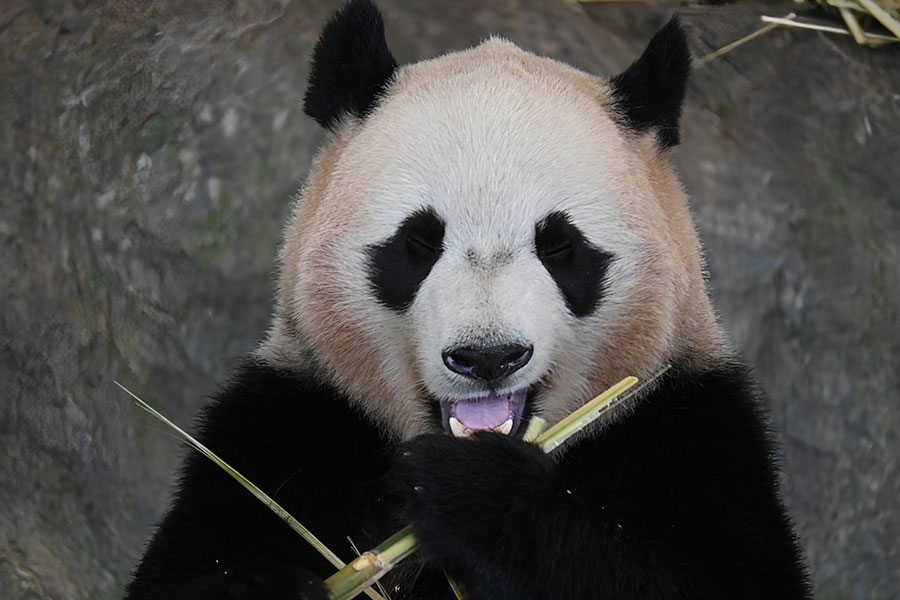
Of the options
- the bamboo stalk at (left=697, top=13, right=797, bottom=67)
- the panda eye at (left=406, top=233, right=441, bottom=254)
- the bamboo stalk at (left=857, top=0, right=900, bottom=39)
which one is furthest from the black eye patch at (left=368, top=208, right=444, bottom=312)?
the bamboo stalk at (left=857, top=0, right=900, bottom=39)

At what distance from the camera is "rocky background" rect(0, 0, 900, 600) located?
398 cm

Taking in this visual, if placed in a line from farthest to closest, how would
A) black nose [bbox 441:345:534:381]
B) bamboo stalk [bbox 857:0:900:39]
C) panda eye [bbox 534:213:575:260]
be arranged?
1. bamboo stalk [bbox 857:0:900:39]
2. panda eye [bbox 534:213:575:260]
3. black nose [bbox 441:345:534:381]

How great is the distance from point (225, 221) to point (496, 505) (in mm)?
2099

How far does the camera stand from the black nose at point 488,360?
2.28 metres

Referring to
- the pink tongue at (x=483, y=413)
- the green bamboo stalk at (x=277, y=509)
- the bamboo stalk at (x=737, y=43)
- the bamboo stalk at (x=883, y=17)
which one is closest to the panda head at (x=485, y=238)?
the pink tongue at (x=483, y=413)

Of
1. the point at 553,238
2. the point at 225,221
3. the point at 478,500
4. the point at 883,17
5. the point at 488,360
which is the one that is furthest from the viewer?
the point at 225,221

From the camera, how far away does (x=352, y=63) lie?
2812 mm

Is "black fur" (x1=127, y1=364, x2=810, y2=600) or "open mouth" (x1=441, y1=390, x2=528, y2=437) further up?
"open mouth" (x1=441, y1=390, x2=528, y2=437)

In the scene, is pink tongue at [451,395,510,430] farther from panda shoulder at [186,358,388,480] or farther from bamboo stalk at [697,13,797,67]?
bamboo stalk at [697,13,797,67]

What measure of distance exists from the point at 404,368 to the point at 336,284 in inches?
9.9

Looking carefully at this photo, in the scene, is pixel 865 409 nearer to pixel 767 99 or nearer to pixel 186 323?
pixel 767 99

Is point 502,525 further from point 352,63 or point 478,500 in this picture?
point 352,63

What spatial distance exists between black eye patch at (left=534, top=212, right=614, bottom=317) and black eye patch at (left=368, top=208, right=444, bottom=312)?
22 cm

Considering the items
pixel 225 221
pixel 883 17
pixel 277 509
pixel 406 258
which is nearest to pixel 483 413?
pixel 406 258
